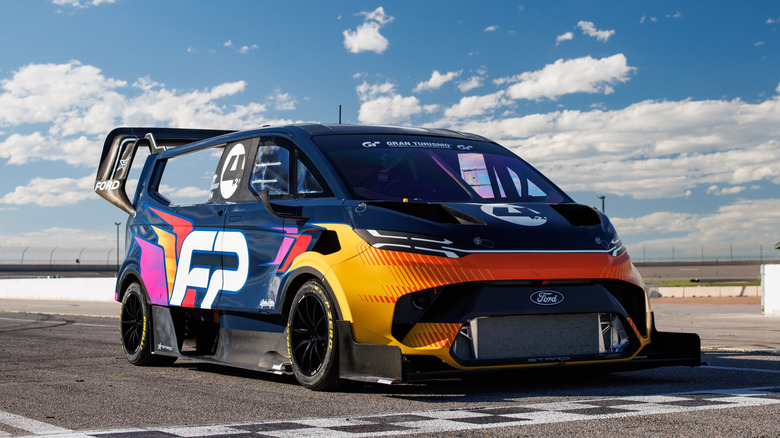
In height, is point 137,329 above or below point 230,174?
below

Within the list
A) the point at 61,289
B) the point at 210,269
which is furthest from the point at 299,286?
the point at 61,289

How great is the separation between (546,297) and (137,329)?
441cm

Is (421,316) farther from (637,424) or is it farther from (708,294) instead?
(708,294)

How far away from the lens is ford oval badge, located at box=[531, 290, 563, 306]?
5590 mm

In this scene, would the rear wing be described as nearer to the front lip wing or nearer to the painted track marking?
the front lip wing

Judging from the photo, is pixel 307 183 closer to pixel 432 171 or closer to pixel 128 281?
pixel 432 171

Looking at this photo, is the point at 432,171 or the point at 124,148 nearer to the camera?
the point at 432,171

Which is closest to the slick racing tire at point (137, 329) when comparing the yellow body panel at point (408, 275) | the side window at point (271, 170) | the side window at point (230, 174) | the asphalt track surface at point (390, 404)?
the asphalt track surface at point (390, 404)

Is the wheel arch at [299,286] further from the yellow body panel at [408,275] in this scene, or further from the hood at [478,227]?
the hood at [478,227]

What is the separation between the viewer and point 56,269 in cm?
10562

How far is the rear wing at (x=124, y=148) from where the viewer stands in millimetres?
9562

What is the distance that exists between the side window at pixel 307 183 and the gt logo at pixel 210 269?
0.66m

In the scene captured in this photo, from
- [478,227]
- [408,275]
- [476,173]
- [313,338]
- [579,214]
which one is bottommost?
[313,338]

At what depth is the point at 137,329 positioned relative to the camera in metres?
8.45
